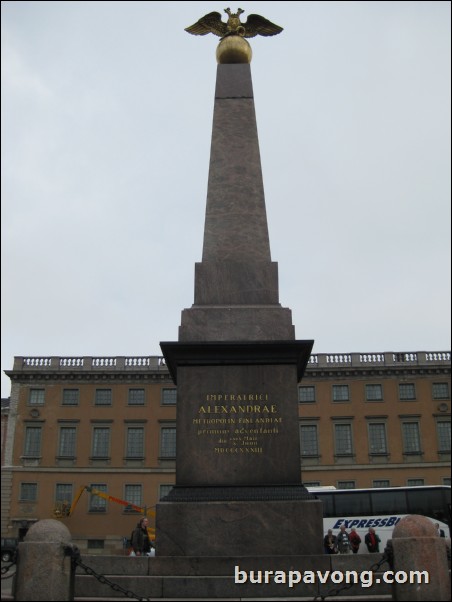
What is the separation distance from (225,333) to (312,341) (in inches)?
58.6

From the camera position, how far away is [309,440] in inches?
1949

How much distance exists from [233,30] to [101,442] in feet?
131

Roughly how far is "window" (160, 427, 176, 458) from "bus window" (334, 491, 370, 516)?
69.2ft

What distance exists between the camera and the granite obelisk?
9.77 metres

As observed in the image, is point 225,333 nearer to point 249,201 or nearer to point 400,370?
point 249,201

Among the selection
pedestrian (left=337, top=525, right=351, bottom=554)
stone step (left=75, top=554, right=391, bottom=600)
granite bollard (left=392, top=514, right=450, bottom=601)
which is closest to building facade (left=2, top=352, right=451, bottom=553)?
pedestrian (left=337, top=525, right=351, bottom=554)

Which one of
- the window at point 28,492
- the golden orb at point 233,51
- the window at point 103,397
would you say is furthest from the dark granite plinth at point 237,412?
the window at point 28,492

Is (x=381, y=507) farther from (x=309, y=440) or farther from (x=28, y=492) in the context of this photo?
(x=28, y=492)

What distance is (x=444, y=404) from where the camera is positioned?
49.9 m

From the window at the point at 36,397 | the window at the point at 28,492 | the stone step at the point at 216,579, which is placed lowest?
the stone step at the point at 216,579

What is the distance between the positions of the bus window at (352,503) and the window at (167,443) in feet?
69.2

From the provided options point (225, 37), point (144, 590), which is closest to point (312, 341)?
point (144, 590)

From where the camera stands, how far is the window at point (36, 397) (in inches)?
1996

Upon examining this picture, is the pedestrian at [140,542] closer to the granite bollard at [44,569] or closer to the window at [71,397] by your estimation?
the granite bollard at [44,569]
